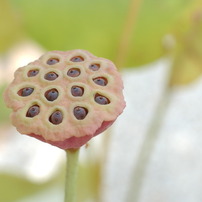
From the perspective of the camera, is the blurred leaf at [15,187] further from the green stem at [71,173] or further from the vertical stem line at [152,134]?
the green stem at [71,173]

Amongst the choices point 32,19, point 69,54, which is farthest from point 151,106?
point 69,54

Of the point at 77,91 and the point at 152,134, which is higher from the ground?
the point at 152,134

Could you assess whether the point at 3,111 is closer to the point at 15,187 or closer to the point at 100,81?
the point at 15,187

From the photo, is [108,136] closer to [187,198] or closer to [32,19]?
[32,19]

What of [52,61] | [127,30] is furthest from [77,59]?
[127,30]

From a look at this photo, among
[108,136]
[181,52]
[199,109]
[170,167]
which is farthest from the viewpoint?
[199,109]

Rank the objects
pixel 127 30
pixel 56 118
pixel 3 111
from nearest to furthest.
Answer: pixel 56 118, pixel 127 30, pixel 3 111
